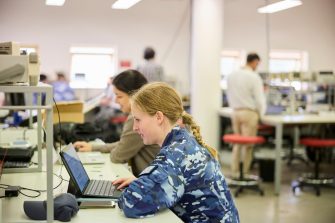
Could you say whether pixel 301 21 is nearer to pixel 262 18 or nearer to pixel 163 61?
pixel 262 18

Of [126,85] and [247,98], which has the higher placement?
[126,85]

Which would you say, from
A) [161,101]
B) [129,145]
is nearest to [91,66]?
[129,145]

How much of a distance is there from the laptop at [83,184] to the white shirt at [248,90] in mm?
3090

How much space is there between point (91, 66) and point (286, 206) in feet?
15.9

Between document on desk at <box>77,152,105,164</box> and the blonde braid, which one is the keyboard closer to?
document on desk at <box>77,152,105,164</box>

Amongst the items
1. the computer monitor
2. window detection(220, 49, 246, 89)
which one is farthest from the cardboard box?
window detection(220, 49, 246, 89)

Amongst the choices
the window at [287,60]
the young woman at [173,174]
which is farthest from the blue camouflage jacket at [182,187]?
the window at [287,60]

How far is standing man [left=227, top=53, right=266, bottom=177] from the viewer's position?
4.98 m

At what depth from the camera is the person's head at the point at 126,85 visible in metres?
2.69

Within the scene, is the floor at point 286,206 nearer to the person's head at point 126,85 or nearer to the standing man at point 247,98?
the standing man at point 247,98

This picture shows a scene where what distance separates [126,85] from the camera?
8.84 ft

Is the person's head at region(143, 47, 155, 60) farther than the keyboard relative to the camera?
Yes

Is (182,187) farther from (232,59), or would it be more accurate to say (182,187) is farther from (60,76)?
(232,59)

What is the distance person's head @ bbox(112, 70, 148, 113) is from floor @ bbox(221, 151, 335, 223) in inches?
67.6
